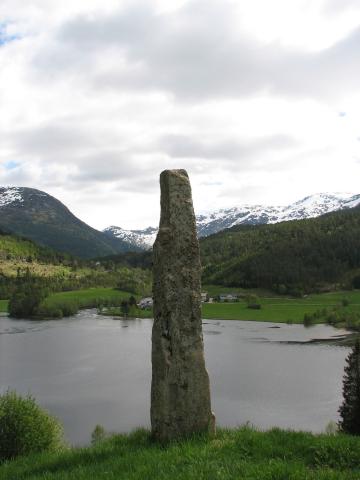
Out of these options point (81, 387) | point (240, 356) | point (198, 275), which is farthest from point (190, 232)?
point (240, 356)

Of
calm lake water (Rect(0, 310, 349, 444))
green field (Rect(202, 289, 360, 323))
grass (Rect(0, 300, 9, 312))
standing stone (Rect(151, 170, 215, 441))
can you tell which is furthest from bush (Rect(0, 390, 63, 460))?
grass (Rect(0, 300, 9, 312))

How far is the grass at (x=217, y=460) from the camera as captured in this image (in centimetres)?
862

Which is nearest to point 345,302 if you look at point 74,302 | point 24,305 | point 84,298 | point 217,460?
point 74,302

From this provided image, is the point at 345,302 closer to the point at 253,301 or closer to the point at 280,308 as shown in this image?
the point at 280,308

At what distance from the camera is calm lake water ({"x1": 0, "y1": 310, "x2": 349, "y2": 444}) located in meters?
50.4

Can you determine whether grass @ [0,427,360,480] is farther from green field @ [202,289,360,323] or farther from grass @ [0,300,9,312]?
grass @ [0,300,9,312]

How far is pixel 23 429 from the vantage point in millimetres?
24969

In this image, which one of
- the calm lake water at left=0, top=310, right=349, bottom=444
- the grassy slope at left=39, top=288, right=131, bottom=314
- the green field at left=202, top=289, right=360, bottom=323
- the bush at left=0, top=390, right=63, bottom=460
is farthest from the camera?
the grassy slope at left=39, top=288, right=131, bottom=314

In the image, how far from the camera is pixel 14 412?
25.5 m

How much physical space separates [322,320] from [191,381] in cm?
12771

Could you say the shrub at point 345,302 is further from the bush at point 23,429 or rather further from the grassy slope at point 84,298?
the bush at point 23,429

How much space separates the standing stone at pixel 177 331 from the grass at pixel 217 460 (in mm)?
544

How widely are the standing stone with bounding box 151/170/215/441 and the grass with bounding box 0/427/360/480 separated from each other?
0.54m

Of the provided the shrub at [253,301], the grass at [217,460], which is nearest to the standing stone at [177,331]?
the grass at [217,460]
